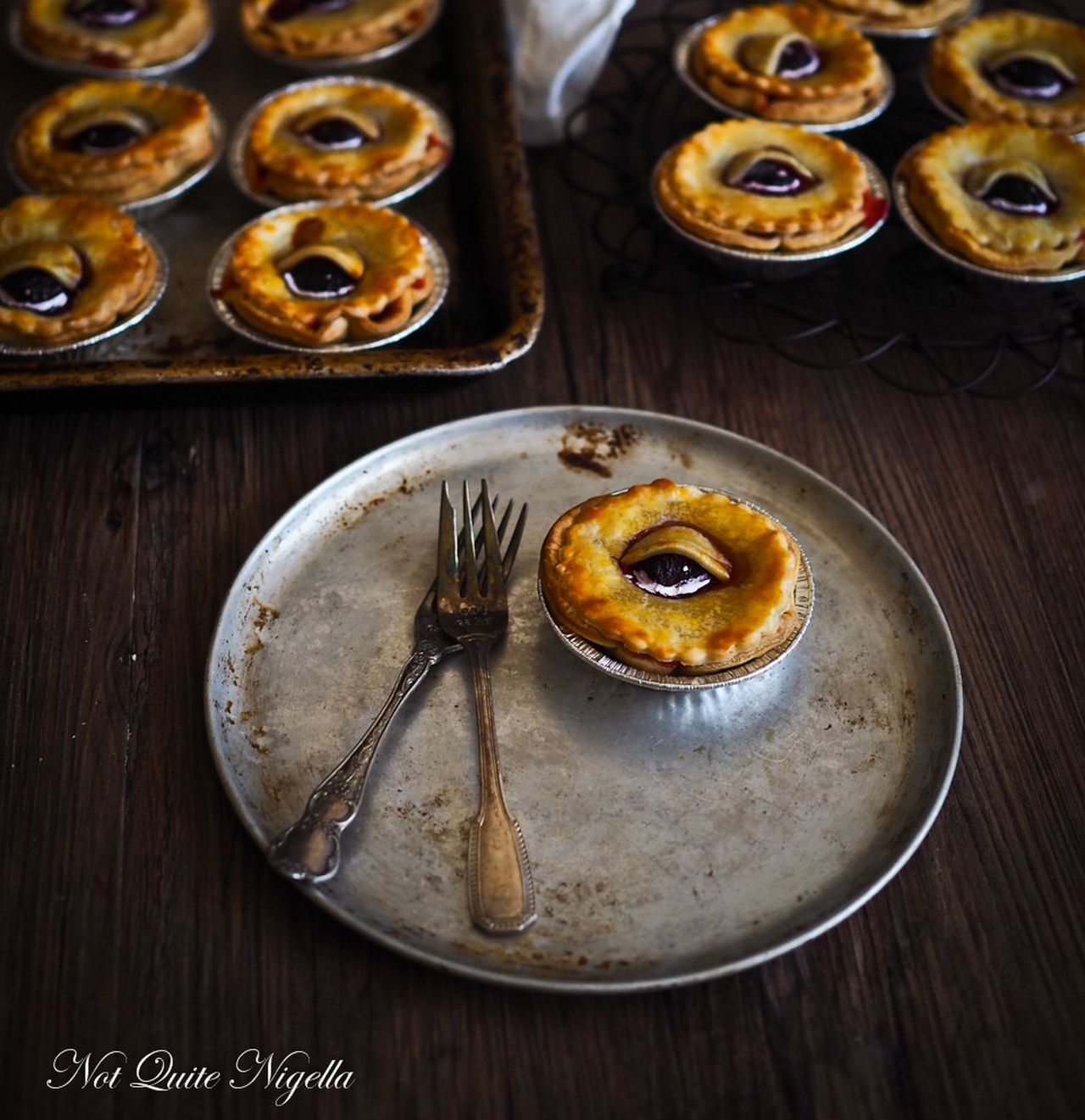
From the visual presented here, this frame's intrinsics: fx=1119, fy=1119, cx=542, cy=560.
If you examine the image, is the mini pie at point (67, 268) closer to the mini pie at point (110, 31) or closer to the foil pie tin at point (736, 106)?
the mini pie at point (110, 31)

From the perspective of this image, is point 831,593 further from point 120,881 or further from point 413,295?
point 120,881

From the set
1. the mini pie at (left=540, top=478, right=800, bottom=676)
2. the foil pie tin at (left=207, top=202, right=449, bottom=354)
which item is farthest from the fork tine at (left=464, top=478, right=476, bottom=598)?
the foil pie tin at (left=207, top=202, right=449, bottom=354)

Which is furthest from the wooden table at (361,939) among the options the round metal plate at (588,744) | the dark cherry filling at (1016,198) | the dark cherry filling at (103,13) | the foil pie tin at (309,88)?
the dark cherry filling at (103,13)

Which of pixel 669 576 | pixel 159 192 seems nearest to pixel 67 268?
pixel 159 192

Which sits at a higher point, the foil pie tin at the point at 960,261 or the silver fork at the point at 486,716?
the foil pie tin at the point at 960,261

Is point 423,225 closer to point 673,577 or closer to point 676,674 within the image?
point 673,577

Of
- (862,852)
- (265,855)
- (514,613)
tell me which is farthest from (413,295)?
(862,852)
